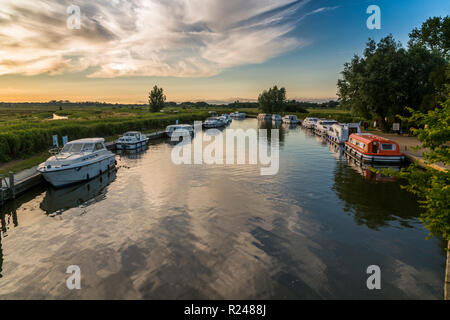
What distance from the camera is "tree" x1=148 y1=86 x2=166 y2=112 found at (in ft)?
359

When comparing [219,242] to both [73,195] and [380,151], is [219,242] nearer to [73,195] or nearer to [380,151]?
[73,195]

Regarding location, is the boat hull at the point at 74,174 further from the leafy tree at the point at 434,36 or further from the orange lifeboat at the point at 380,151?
the leafy tree at the point at 434,36

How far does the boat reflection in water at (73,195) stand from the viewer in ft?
54.5

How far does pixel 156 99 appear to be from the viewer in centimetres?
11088

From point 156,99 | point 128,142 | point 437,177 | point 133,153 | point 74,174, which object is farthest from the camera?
point 156,99

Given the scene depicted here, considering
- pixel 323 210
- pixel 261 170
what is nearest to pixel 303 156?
pixel 261 170

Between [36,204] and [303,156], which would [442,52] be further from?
[36,204]

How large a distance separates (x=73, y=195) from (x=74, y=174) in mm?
2334

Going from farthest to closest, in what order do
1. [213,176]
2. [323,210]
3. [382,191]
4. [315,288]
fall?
[213,176] → [382,191] → [323,210] → [315,288]

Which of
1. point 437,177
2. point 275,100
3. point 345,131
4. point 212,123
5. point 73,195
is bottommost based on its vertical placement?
point 73,195

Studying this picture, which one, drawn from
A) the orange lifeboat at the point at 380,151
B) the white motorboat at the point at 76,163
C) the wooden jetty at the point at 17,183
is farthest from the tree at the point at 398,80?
the wooden jetty at the point at 17,183

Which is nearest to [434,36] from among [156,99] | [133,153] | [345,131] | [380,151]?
[345,131]

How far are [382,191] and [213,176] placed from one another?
13.3m
